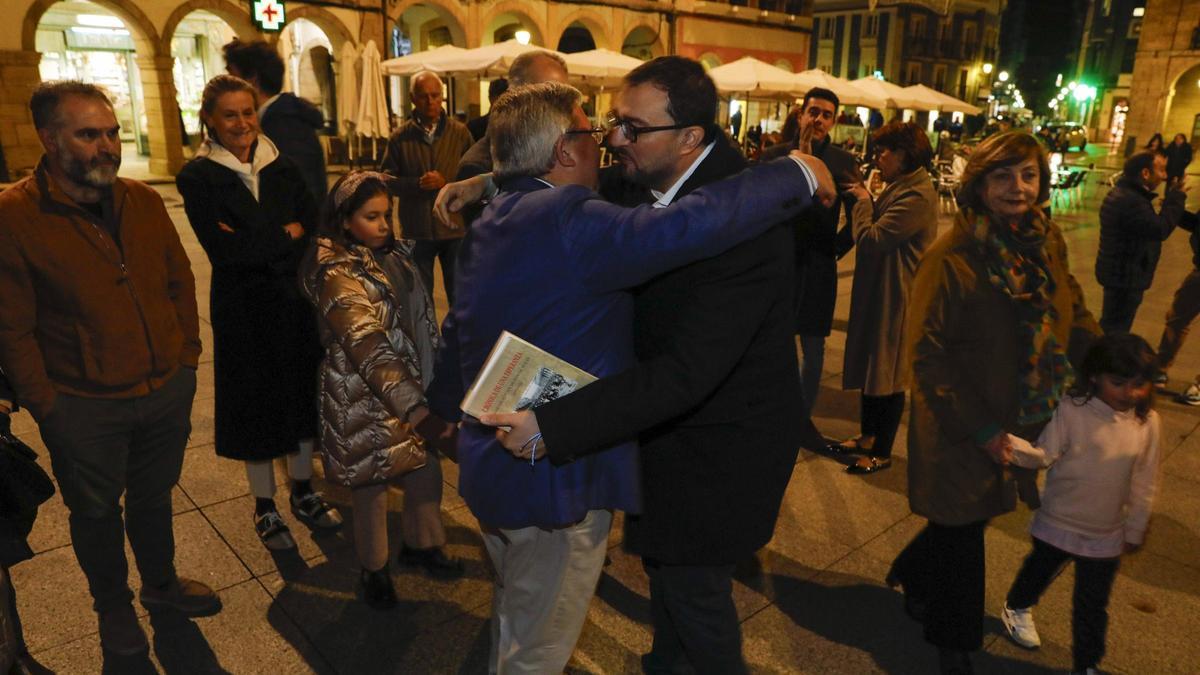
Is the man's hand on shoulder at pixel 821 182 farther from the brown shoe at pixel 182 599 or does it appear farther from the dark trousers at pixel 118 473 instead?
the brown shoe at pixel 182 599

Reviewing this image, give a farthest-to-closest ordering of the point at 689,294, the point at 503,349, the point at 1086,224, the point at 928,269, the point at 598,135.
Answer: the point at 1086,224, the point at 928,269, the point at 598,135, the point at 689,294, the point at 503,349

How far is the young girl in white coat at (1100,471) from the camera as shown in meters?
2.77

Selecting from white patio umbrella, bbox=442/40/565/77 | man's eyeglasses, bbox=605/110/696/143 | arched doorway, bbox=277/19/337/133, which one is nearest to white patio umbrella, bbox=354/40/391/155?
white patio umbrella, bbox=442/40/565/77

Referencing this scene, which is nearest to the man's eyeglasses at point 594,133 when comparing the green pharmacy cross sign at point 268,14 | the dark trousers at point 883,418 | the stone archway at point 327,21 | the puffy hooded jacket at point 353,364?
the puffy hooded jacket at point 353,364

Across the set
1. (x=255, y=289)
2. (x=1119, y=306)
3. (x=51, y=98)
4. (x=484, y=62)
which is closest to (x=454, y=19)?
(x=484, y=62)

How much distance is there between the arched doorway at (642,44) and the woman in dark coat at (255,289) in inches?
1015

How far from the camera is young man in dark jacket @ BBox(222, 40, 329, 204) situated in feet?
14.6

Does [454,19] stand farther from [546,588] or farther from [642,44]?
[546,588]

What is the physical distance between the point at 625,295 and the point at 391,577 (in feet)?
6.91

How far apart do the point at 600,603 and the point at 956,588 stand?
1.38m

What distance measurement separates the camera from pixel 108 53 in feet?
69.8

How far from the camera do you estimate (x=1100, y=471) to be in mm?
2781

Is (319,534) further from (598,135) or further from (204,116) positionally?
(598,135)

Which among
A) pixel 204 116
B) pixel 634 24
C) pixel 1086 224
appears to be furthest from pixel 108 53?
pixel 1086 224
